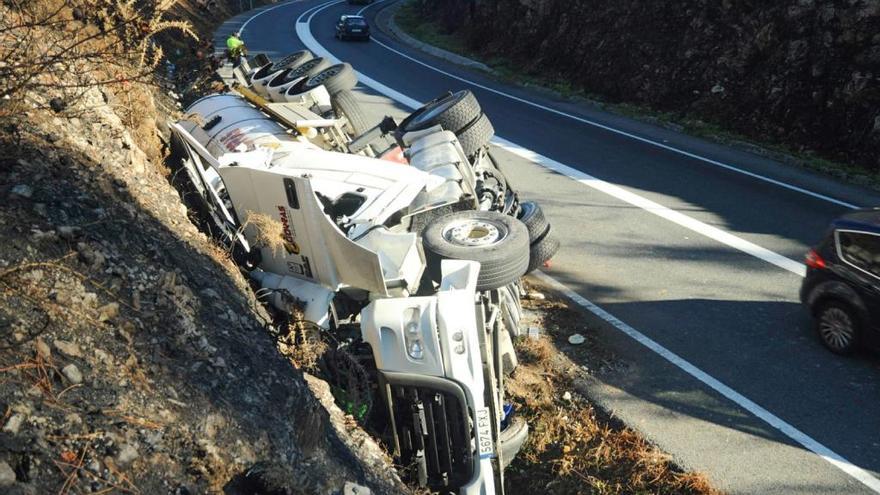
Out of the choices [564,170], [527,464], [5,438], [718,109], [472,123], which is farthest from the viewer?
[718,109]

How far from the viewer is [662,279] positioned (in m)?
9.39

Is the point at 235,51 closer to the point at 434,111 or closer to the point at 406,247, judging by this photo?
the point at 434,111

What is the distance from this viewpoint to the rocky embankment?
13.0 feet

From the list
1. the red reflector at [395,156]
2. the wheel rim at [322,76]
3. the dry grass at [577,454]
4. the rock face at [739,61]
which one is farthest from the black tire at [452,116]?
the rock face at [739,61]

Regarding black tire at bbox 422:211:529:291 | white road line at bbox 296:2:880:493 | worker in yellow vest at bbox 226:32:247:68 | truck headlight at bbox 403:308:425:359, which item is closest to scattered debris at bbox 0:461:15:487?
truck headlight at bbox 403:308:425:359

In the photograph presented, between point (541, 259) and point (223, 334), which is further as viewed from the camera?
point (541, 259)

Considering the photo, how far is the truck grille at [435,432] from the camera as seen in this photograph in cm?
524

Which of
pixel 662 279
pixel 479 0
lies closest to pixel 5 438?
pixel 662 279

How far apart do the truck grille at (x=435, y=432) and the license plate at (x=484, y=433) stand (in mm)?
68

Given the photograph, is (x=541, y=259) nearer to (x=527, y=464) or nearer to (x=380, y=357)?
(x=527, y=464)

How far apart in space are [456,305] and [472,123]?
4.23 metres

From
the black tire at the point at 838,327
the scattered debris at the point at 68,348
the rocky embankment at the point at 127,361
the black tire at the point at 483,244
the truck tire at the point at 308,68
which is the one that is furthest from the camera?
the truck tire at the point at 308,68

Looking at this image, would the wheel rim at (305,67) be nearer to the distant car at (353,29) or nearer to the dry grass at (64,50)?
the dry grass at (64,50)

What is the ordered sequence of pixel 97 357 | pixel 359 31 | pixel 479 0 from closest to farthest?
1. pixel 97 357
2. pixel 479 0
3. pixel 359 31
